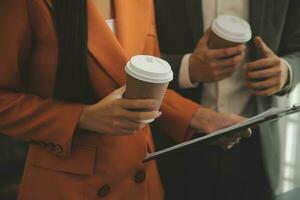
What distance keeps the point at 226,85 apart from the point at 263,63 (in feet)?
0.35

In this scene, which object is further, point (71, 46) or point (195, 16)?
point (195, 16)

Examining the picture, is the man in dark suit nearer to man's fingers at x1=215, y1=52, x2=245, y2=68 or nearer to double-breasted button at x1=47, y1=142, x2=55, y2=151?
man's fingers at x1=215, y1=52, x2=245, y2=68

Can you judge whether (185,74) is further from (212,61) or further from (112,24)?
(112,24)

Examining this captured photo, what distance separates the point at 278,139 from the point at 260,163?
83 millimetres

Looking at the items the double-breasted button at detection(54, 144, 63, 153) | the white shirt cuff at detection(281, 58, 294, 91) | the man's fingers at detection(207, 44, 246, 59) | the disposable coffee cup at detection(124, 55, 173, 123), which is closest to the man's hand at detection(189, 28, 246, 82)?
the man's fingers at detection(207, 44, 246, 59)

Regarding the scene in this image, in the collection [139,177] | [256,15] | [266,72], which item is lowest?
[139,177]

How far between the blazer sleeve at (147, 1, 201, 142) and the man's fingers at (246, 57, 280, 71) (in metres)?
0.15

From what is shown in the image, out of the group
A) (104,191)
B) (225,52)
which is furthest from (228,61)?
(104,191)

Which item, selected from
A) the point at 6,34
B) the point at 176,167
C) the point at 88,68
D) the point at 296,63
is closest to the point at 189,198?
the point at 176,167

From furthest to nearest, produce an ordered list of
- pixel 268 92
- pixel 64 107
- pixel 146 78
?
pixel 268 92 → pixel 64 107 → pixel 146 78

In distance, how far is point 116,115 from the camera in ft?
2.19

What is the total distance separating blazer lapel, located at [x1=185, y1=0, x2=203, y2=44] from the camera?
0.91 metres

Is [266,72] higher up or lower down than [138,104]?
lower down

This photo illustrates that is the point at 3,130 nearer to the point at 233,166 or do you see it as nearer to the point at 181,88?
the point at 181,88
